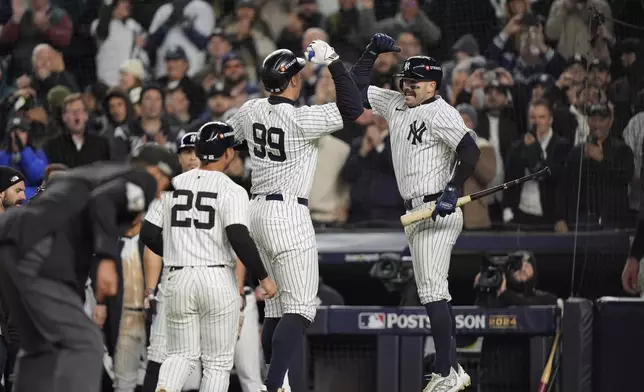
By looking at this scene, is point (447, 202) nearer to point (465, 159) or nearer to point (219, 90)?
point (465, 159)

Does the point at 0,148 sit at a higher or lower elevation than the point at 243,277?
higher

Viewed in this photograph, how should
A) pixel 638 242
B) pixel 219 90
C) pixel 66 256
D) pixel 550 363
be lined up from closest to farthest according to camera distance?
pixel 66 256 < pixel 550 363 < pixel 638 242 < pixel 219 90

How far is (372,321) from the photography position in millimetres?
7602

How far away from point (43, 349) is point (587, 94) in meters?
4.55

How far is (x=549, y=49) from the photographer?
1036cm

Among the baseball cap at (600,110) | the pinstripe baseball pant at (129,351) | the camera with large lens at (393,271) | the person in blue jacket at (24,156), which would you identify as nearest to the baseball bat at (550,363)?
the camera with large lens at (393,271)

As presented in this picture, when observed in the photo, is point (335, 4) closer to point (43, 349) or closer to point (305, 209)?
point (305, 209)

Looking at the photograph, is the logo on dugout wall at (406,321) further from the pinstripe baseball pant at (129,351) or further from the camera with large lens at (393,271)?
the pinstripe baseball pant at (129,351)

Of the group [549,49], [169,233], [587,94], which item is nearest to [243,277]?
[169,233]

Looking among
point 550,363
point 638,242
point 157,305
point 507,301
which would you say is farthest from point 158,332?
point 638,242

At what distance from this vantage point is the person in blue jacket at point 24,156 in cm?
973

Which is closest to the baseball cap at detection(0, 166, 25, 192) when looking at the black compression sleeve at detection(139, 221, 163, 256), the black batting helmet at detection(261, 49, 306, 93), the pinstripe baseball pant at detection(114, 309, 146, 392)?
the black compression sleeve at detection(139, 221, 163, 256)

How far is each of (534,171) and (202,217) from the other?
361 centimetres

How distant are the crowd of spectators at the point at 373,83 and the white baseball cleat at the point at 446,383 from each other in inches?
80.7
